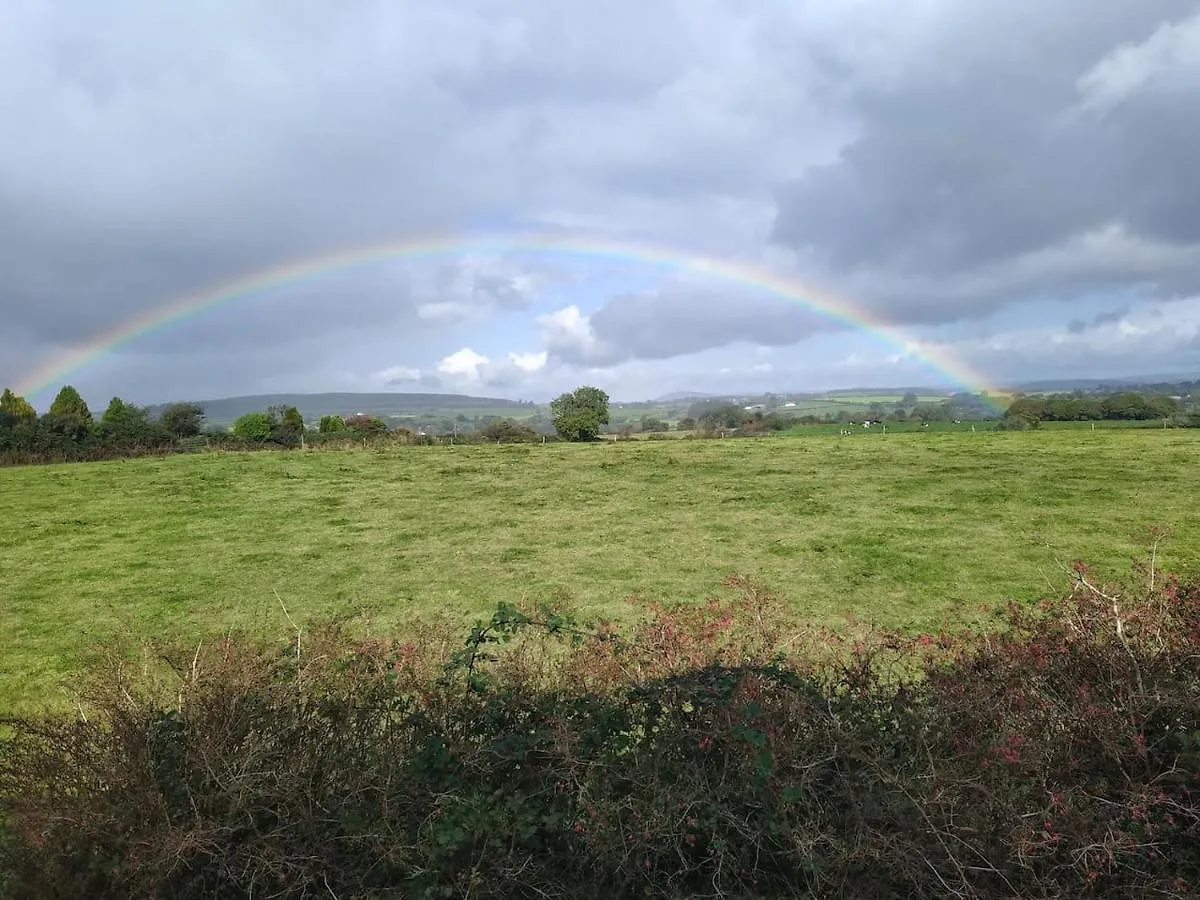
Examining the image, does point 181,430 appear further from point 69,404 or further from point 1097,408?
point 1097,408

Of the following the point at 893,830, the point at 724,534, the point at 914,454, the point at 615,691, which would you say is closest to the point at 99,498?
the point at 724,534

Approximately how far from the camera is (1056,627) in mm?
4137

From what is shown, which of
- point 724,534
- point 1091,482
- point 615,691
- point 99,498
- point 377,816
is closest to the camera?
point 377,816

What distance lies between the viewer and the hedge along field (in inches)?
365

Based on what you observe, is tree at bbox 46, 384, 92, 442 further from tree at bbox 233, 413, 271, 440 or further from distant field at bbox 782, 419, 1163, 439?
distant field at bbox 782, 419, 1163, 439

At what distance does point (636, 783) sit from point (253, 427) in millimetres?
36643

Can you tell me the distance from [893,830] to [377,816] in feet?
8.33

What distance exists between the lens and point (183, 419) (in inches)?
1378

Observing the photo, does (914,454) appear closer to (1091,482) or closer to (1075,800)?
(1091,482)

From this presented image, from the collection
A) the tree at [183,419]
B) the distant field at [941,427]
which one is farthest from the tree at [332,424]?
the distant field at [941,427]

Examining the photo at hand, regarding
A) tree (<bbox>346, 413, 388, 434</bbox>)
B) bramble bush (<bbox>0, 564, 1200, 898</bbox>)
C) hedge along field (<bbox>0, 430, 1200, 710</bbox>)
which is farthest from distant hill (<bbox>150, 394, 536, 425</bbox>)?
bramble bush (<bbox>0, 564, 1200, 898</bbox>)

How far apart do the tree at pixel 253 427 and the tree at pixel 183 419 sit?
2.01 meters

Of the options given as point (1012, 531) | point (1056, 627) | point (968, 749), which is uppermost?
point (1056, 627)

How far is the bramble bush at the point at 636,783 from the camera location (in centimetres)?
308
